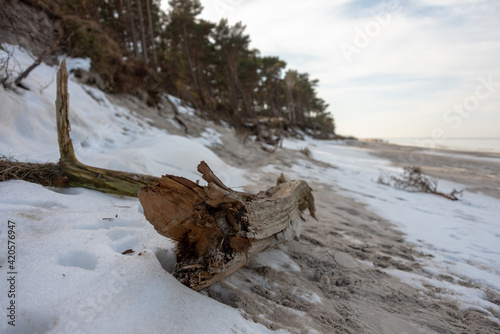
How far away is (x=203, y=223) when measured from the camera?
5.03 ft

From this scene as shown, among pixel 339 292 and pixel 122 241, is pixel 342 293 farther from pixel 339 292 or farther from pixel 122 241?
pixel 122 241

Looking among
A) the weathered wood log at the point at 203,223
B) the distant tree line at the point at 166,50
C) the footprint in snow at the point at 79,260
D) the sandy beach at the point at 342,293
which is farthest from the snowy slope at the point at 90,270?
the distant tree line at the point at 166,50

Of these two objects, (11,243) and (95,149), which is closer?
(11,243)

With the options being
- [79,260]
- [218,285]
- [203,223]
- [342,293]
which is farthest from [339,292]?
[79,260]

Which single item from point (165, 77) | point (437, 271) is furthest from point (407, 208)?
point (165, 77)

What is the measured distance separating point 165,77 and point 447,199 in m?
12.1

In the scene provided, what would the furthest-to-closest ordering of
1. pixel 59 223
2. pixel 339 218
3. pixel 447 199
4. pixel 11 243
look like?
pixel 447 199
pixel 339 218
pixel 59 223
pixel 11 243

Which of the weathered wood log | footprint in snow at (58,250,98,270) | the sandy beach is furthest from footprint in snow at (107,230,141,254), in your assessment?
the sandy beach

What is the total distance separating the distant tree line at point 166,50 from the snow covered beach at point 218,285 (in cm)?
389

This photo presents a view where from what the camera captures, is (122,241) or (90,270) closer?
(90,270)

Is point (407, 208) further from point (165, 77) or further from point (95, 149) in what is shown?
point (165, 77)

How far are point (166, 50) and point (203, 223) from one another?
26360 millimetres

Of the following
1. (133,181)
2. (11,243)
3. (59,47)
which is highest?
(59,47)

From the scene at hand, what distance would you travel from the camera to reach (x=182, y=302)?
53.6 inches
